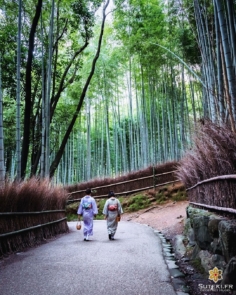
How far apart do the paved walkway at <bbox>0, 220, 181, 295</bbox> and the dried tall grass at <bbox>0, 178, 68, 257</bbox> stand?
27 centimetres

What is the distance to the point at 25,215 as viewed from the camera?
4293 millimetres

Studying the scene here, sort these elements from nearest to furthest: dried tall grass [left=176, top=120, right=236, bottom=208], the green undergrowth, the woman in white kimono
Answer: dried tall grass [left=176, top=120, right=236, bottom=208] < the woman in white kimono < the green undergrowth

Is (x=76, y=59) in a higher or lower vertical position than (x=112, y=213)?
higher

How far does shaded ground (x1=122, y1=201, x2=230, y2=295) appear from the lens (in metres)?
2.46

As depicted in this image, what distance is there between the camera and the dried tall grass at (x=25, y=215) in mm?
3656

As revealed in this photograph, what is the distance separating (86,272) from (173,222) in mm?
5128

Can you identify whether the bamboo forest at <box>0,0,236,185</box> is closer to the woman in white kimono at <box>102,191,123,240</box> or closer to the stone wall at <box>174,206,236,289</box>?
the stone wall at <box>174,206,236,289</box>

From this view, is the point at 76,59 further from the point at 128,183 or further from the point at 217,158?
the point at 217,158

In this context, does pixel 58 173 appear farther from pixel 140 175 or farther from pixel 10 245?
pixel 10 245

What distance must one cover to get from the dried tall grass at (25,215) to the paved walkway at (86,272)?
0.27 m

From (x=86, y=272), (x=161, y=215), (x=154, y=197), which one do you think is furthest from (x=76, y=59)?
(x=86, y=272)

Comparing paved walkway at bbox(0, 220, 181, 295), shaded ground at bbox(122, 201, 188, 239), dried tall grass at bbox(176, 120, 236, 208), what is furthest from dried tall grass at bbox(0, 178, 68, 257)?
shaded ground at bbox(122, 201, 188, 239)

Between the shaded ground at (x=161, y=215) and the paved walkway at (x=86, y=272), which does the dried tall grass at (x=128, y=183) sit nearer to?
the shaded ground at (x=161, y=215)

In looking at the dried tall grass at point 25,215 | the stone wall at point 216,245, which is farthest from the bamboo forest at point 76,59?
the stone wall at point 216,245
